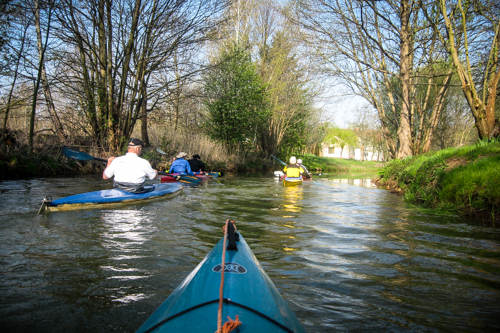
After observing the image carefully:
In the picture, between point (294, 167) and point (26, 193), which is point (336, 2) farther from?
point (26, 193)

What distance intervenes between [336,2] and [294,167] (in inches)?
249

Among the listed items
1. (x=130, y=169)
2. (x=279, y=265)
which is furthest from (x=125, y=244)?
(x=130, y=169)

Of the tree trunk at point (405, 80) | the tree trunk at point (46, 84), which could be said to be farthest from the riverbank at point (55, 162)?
the tree trunk at point (405, 80)

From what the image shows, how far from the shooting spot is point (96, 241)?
4.71 meters

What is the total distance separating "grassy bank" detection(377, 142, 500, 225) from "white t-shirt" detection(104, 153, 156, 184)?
19.9 feet

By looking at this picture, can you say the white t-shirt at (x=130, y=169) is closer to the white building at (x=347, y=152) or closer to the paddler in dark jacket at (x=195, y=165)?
the paddler in dark jacket at (x=195, y=165)

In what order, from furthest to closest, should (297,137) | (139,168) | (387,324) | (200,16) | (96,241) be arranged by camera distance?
(297,137) → (200,16) → (139,168) → (96,241) → (387,324)

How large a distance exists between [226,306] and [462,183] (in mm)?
6433

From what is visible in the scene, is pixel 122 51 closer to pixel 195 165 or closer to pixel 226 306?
pixel 195 165

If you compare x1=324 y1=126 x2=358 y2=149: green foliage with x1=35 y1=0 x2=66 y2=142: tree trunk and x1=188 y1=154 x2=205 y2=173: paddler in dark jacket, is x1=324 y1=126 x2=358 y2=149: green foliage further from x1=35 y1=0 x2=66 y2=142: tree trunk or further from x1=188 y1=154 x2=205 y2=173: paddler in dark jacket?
x1=35 y1=0 x2=66 y2=142: tree trunk

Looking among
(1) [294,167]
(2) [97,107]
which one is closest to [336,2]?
(1) [294,167]

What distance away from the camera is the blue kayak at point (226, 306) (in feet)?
5.41

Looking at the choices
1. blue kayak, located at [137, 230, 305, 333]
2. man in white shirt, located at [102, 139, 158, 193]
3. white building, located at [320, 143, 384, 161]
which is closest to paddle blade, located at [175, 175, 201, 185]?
man in white shirt, located at [102, 139, 158, 193]

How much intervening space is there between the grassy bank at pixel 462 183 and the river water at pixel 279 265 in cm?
43
